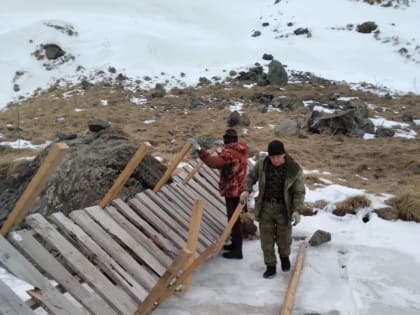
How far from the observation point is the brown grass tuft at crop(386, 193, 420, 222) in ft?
20.9

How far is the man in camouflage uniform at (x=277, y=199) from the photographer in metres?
4.60

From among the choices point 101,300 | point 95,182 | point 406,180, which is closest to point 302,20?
point 406,180

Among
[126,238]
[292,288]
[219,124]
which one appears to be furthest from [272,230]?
[219,124]

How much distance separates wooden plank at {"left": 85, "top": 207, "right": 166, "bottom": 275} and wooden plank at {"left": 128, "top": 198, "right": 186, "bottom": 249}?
45 centimetres

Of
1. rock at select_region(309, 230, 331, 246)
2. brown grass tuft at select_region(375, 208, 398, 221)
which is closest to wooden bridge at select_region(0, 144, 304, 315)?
rock at select_region(309, 230, 331, 246)

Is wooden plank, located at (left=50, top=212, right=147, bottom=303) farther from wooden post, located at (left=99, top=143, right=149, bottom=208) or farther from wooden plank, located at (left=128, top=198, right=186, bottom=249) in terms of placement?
wooden plank, located at (left=128, top=198, right=186, bottom=249)

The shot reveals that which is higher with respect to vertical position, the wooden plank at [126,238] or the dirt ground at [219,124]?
the wooden plank at [126,238]

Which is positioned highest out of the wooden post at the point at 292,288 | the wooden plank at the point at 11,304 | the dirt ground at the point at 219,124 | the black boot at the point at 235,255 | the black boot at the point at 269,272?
the wooden plank at the point at 11,304

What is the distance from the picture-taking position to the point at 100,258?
12.6ft

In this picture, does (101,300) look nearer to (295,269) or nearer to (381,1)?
(295,269)

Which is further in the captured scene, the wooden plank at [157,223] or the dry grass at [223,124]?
the dry grass at [223,124]

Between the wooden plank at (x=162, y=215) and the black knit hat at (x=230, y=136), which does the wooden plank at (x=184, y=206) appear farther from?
the black knit hat at (x=230, y=136)

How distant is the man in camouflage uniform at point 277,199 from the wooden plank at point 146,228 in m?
0.91

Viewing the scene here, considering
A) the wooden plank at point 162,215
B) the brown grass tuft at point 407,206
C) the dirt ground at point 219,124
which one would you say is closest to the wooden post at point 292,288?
the wooden plank at point 162,215
